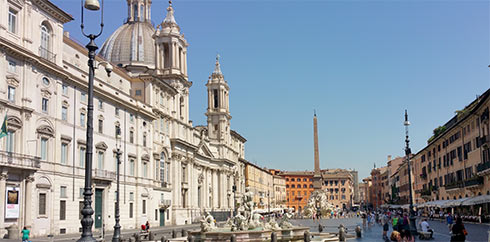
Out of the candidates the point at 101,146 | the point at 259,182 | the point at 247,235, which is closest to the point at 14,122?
the point at 101,146

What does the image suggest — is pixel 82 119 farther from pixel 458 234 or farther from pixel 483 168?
pixel 483 168

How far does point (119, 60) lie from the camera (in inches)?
2547

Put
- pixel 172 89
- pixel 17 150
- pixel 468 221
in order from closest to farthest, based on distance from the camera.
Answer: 1. pixel 17 150
2. pixel 468 221
3. pixel 172 89

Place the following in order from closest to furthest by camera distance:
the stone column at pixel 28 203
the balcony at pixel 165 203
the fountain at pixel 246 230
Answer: the fountain at pixel 246 230 < the stone column at pixel 28 203 < the balcony at pixel 165 203

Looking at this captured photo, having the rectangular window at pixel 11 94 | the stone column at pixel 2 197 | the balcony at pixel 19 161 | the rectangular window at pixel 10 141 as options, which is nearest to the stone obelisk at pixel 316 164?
the balcony at pixel 19 161

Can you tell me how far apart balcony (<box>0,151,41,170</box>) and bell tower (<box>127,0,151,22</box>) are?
43.2 meters

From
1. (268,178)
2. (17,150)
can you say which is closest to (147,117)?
(17,150)

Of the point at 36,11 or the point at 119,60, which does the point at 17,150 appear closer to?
the point at 36,11

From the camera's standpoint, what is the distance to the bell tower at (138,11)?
71.8m

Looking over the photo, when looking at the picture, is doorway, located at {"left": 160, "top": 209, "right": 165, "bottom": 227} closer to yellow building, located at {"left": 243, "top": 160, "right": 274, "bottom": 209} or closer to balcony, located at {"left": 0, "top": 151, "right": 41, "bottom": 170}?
balcony, located at {"left": 0, "top": 151, "right": 41, "bottom": 170}

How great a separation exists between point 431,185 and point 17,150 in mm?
51476

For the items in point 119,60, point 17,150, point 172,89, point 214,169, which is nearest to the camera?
point 17,150

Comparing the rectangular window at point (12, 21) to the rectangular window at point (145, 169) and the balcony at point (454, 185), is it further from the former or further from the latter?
the balcony at point (454, 185)

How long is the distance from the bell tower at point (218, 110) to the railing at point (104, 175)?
44.9 metres
